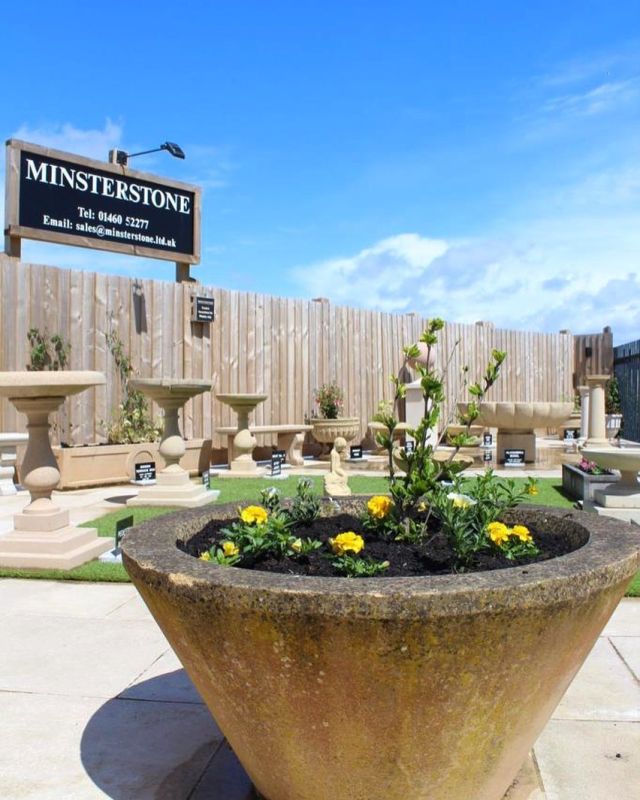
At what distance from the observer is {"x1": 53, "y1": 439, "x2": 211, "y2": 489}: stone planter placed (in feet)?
28.2

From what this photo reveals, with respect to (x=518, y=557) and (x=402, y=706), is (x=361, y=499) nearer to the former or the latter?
(x=518, y=557)

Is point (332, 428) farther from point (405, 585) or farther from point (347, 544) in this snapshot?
point (405, 585)

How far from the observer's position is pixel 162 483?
755 centimetres

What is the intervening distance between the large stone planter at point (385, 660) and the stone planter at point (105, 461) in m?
7.16

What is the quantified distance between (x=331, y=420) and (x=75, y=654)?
8819 mm

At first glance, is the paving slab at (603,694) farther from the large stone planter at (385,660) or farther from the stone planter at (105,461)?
the stone planter at (105,461)

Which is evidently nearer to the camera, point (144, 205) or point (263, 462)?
point (144, 205)

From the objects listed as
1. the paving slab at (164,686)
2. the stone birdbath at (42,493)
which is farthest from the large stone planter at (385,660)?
the stone birdbath at (42,493)

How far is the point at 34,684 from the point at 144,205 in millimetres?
9039

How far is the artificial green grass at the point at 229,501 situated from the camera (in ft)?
15.7

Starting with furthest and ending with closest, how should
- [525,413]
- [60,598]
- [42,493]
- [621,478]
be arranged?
[525,413] < [621,478] < [42,493] < [60,598]

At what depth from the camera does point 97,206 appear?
33.3ft

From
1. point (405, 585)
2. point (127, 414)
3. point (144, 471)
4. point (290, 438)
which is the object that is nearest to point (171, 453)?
point (144, 471)

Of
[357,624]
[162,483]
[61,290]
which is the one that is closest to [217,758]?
[357,624]
